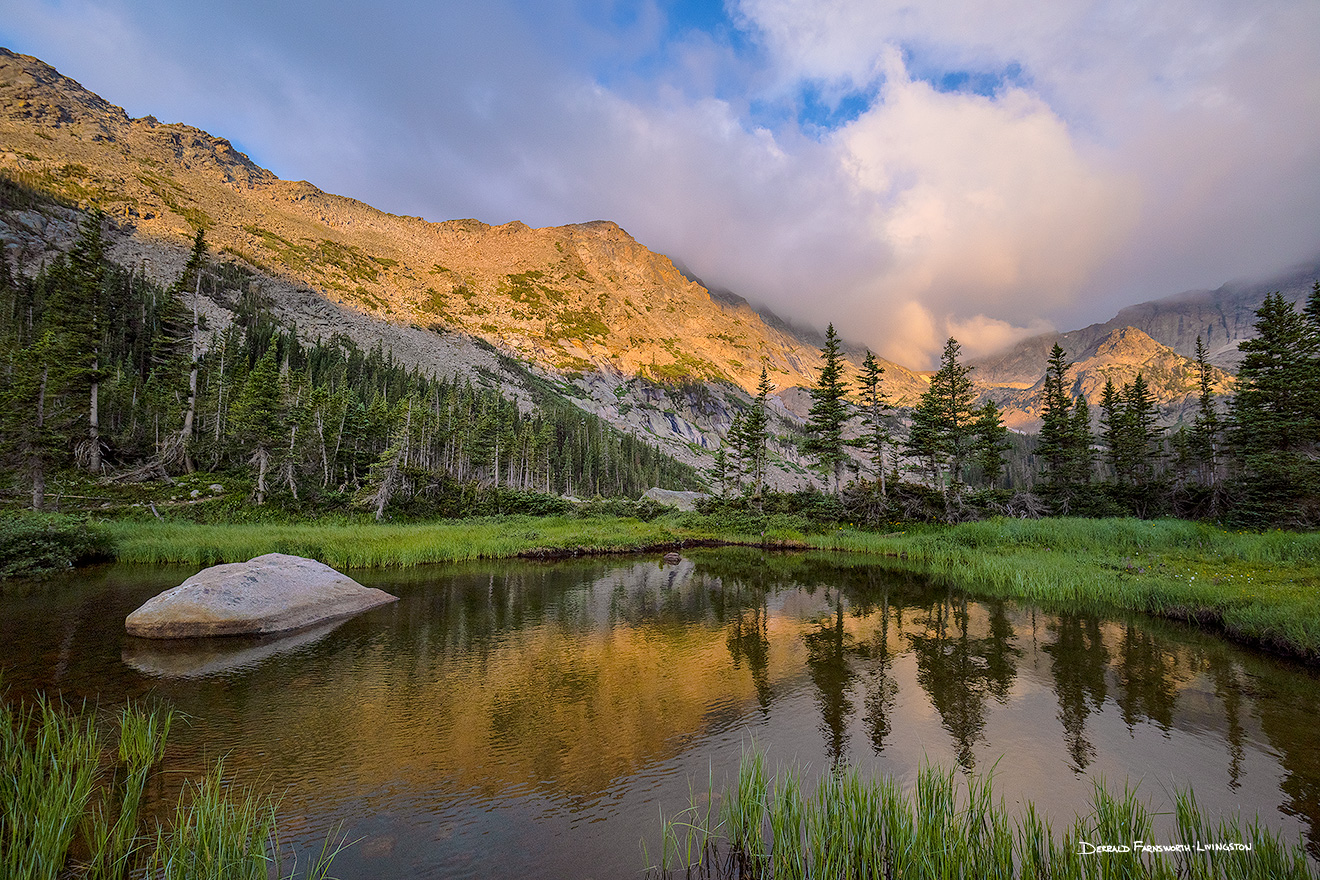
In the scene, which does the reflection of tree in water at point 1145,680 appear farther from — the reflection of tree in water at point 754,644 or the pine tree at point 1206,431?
the pine tree at point 1206,431

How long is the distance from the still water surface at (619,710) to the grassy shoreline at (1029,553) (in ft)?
4.88

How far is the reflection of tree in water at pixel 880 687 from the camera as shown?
8.84m

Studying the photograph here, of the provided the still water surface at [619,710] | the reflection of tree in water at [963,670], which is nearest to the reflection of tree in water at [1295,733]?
the still water surface at [619,710]

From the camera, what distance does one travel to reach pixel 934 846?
466 centimetres

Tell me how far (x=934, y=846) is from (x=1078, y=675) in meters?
9.98

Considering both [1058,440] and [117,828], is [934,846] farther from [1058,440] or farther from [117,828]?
[1058,440]

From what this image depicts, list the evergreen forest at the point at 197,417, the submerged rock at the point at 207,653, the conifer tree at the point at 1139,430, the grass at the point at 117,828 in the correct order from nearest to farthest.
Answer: the grass at the point at 117,828 → the submerged rock at the point at 207,653 → the evergreen forest at the point at 197,417 → the conifer tree at the point at 1139,430

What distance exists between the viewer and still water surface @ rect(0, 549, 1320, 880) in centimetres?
624

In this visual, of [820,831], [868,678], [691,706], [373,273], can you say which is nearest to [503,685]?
[691,706]

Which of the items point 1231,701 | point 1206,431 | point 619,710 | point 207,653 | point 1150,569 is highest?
point 1206,431

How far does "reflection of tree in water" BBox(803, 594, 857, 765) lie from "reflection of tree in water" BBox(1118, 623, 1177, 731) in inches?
198

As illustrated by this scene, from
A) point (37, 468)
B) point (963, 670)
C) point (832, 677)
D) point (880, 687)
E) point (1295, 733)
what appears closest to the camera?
point (1295, 733)

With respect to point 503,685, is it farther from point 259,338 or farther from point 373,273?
point 373,273

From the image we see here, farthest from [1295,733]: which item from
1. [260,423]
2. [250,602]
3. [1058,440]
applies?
[260,423]
